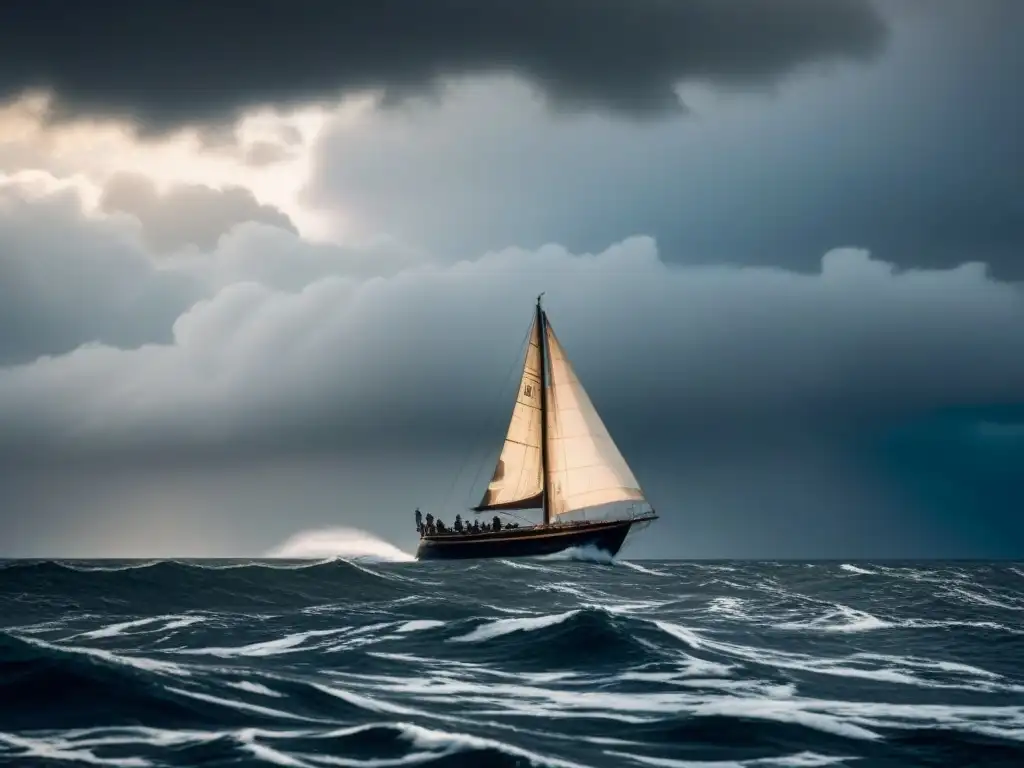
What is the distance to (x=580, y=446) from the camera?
103m

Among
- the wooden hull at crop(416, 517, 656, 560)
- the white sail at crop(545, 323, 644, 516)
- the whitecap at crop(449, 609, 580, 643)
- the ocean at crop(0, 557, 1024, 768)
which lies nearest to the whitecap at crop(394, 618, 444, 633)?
the ocean at crop(0, 557, 1024, 768)

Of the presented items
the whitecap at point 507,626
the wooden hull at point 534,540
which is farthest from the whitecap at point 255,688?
the wooden hull at point 534,540

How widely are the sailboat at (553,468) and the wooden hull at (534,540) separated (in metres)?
0.09

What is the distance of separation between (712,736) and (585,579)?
53.9 meters

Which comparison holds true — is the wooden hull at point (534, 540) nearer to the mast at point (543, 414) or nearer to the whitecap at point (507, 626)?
the mast at point (543, 414)

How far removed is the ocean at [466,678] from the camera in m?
23.2

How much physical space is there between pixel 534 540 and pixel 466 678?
7847cm

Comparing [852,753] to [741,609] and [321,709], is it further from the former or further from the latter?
[741,609]

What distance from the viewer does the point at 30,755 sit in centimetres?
2112

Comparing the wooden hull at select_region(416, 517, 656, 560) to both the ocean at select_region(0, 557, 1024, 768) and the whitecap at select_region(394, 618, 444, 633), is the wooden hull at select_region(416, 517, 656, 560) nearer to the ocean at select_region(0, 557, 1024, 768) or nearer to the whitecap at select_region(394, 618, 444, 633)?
the ocean at select_region(0, 557, 1024, 768)

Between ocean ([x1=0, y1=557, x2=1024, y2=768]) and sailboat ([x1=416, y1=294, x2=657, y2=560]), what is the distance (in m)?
44.4

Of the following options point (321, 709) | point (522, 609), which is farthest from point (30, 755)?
point (522, 609)

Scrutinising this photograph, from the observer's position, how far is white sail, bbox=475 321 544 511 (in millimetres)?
104000

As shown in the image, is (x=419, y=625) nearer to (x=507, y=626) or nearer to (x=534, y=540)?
(x=507, y=626)
